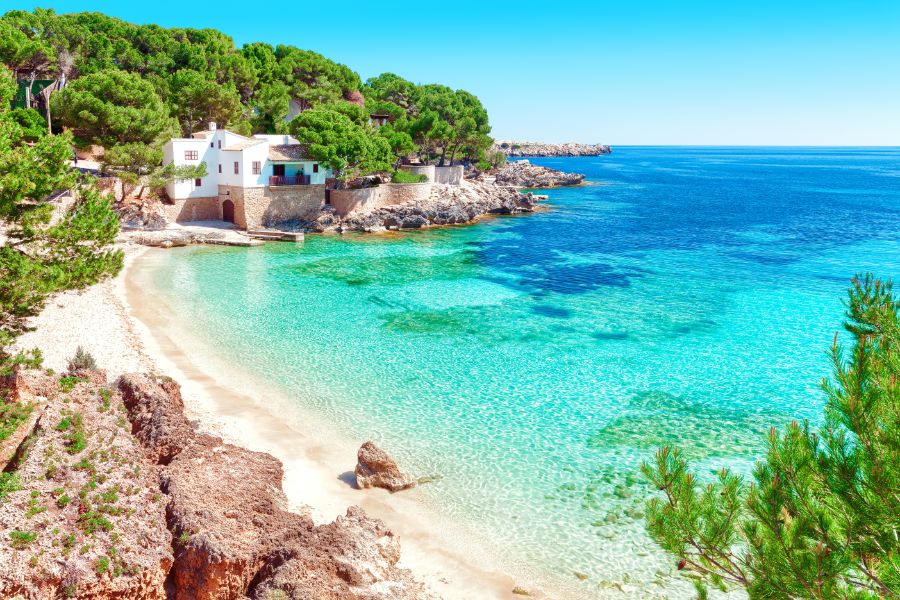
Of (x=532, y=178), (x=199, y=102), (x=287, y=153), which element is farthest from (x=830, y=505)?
(x=532, y=178)

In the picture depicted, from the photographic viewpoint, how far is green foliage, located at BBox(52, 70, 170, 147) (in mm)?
43094

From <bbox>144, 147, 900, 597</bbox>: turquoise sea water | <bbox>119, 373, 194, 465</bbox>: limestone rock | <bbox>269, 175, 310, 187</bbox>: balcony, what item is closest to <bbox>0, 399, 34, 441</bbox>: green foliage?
<bbox>119, 373, 194, 465</bbox>: limestone rock

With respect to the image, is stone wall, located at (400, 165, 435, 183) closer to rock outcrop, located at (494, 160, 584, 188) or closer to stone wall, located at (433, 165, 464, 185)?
stone wall, located at (433, 165, 464, 185)

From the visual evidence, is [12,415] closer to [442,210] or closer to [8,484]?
[8,484]

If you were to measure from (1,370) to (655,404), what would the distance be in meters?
19.0

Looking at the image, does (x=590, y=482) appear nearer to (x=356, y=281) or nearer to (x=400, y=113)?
(x=356, y=281)

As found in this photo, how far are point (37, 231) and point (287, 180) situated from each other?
123ft

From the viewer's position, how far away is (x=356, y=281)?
37.2 metres

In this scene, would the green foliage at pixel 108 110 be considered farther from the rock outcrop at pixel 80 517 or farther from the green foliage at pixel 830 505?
the green foliage at pixel 830 505

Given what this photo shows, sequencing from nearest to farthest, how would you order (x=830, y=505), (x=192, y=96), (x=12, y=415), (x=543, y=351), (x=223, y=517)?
(x=830, y=505) → (x=223, y=517) → (x=12, y=415) → (x=543, y=351) → (x=192, y=96)

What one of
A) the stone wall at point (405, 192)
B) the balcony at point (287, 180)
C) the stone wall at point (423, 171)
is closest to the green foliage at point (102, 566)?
the balcony at point (287, 180)

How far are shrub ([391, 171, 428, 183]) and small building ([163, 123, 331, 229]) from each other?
378 inches

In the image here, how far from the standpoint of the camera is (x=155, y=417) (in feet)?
51.0

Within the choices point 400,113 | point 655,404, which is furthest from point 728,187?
point 655,404
